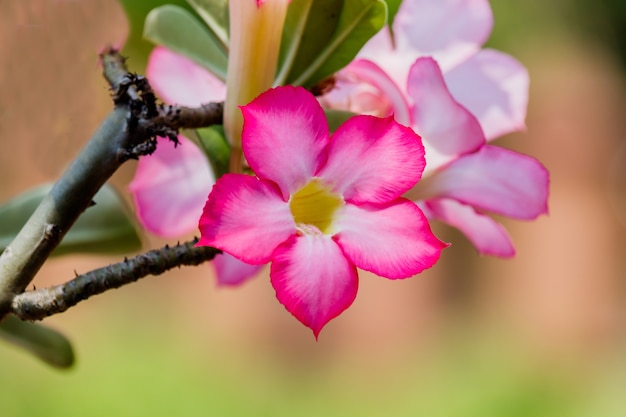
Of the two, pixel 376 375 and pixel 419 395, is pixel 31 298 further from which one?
pixel 376 375

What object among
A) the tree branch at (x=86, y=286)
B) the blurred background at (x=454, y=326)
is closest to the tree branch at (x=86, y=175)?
the tree branch at (x=86, y=286)

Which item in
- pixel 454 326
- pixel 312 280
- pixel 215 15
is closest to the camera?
pixel 312 280

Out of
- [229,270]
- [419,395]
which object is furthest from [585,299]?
[229,270]

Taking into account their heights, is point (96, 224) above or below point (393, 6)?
below

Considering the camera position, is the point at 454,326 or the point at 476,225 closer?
the point at 476,225

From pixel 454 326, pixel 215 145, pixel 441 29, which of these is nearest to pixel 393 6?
pixel 441 29

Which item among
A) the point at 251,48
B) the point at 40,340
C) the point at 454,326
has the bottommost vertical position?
the point at 40,340

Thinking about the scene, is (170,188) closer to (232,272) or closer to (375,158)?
(232,272)

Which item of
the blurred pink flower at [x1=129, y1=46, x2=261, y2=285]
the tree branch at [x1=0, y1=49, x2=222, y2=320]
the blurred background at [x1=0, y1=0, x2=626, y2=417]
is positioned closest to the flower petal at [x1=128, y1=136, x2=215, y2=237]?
the blurred pink flower at [x1=129, y1=46, x2=261, y2=285]
